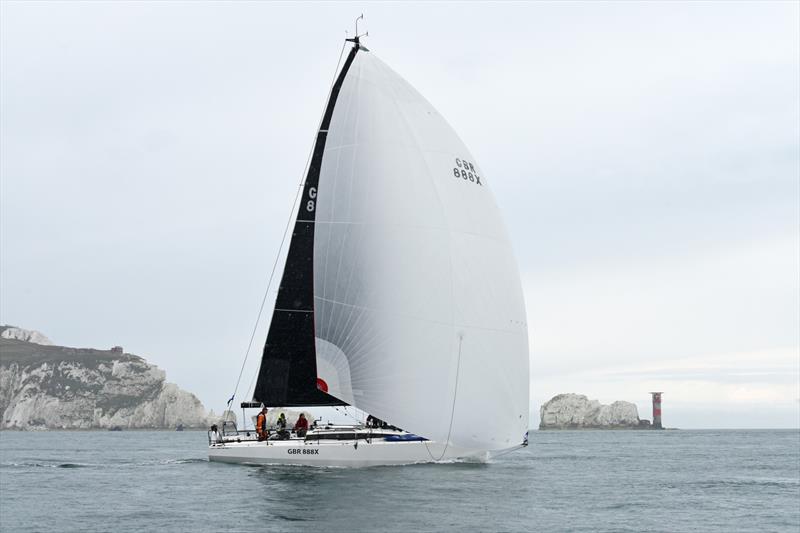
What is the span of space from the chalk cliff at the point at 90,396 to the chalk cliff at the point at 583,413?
61931 mm

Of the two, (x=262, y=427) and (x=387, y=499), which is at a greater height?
(x=262, y=427)

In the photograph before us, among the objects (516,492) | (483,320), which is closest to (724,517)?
(516,492)

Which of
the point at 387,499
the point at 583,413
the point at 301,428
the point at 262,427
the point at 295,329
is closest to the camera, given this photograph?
the point at 387,499

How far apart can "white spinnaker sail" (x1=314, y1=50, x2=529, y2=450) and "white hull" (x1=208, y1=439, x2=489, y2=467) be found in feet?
2.66

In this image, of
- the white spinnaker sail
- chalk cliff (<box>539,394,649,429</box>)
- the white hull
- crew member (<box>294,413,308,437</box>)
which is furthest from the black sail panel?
chalk cliff (<box>539,394,649,429</box>)

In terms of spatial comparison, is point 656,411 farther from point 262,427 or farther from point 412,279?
point 412,279

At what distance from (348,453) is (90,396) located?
478 feet

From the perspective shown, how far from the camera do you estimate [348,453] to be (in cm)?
3781

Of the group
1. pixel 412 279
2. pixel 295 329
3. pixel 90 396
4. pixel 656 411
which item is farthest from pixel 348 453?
pixel 90 396

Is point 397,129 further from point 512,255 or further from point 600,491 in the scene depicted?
point 600,491

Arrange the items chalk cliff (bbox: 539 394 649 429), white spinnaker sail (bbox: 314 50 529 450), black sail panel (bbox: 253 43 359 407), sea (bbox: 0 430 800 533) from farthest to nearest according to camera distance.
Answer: chalk cliff (bbox: 539 394 649 429), black sail panel (bbox: 253 43 359 407), white spinnaker sail (bbox: 314 50 529 450), sea (bbox: 0 430 800 533)

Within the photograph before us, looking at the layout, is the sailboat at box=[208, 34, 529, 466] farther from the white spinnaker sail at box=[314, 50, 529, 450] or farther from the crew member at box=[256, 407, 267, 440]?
the crew member at box=[256, 407, 267, 440]

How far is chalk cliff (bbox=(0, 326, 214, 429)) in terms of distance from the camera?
168250 mm

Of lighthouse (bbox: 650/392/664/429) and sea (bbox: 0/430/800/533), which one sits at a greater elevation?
lighthouse (bbox: 650/392/664/429)
